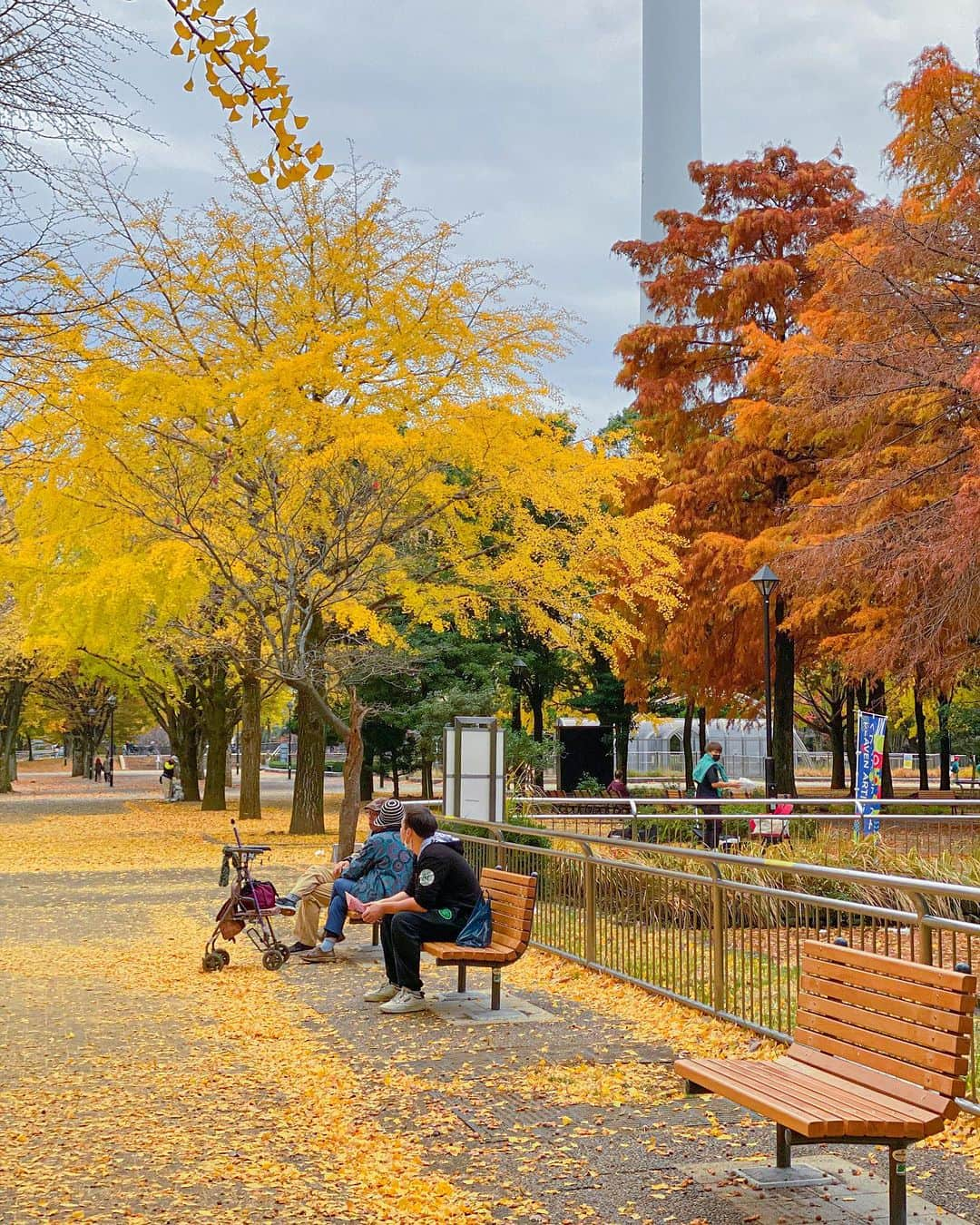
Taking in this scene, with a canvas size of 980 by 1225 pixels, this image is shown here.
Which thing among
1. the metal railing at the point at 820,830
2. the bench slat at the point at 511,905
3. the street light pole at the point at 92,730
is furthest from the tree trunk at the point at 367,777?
the bench slat at the point at 511,905

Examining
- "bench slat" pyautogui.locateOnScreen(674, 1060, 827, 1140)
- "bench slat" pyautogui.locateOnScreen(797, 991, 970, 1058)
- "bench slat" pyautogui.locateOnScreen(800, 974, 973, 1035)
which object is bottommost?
"bench slat" pyautogui.locateOnScreen(674, 1060, 827, 1140)

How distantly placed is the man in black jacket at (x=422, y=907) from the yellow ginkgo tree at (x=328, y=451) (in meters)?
9.44

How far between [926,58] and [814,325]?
603 centimetres

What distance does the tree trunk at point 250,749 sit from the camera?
3098 centimetres

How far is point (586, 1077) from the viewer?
23.7 ft

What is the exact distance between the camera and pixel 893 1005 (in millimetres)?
5105

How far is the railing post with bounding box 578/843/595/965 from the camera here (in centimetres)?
1056

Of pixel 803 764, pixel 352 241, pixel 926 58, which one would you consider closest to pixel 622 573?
pixel 352 241

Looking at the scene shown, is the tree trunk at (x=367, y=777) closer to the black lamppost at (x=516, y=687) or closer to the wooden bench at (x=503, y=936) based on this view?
the black lamppost at (x=516, y=687)

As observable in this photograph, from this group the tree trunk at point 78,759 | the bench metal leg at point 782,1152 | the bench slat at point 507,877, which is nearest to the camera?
the bench metal leg at point 782,1152

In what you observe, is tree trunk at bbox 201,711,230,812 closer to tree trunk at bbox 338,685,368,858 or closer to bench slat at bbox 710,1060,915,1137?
tree trunk at bbox 338,685,368,858

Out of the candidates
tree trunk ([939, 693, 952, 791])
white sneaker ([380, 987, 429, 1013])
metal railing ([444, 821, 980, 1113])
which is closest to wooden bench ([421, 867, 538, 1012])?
white sneaker ([380, 987, 429, 1013])

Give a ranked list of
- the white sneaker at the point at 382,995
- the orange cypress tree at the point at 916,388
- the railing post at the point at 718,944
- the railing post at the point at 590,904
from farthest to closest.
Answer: the orange cypress tree at the point at 916,388, the railing post at the point at 590,904, the white sneaker at the point at 382,995, the railing post at the point at 718,944

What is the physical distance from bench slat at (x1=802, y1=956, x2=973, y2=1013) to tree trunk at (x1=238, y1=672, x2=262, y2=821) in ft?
82.6
